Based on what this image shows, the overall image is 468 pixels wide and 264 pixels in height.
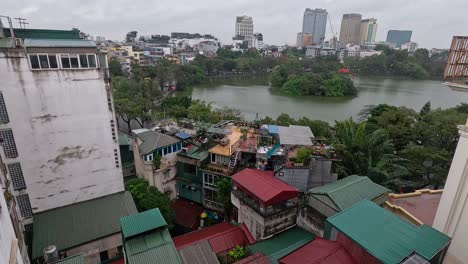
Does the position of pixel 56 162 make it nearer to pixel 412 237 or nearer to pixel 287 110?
pixel 412 237

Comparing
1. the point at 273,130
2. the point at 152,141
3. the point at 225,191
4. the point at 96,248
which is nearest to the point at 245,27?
the point at 273,130

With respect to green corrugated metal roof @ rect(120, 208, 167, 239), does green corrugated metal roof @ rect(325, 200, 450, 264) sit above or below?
above

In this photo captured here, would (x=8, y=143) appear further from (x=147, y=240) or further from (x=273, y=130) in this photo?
(x=273, y=130)

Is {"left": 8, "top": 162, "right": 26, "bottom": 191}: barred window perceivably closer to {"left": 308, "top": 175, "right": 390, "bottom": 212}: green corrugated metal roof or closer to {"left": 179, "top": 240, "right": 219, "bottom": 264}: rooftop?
{"left": 179, "top": 240, "right": 219, "bottom": 264}: rooftop

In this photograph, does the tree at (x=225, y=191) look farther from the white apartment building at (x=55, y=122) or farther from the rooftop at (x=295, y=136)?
the white apartment building at (x=55, y=122)

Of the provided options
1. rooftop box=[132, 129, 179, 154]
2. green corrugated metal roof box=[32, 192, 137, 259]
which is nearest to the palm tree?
rooftop box=[132, 129, 179, 154]

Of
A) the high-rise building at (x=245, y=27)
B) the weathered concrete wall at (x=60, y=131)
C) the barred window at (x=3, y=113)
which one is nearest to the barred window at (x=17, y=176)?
the weathered concrete wall at (x=60, y=131)
